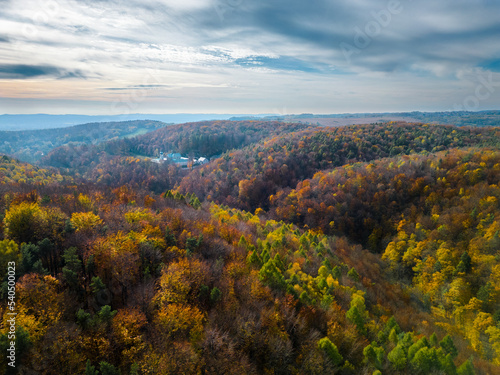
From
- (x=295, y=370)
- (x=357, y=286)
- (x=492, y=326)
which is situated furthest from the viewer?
(x=357, y=286)

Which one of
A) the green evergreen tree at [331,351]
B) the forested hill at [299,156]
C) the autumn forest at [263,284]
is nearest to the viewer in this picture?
the autumn forest at [263,284]

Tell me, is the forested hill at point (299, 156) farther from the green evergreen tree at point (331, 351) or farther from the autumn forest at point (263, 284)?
the green evergreen tree at point (331, 351)

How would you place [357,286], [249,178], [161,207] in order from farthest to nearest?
[249,178], [161,207], [357,286]

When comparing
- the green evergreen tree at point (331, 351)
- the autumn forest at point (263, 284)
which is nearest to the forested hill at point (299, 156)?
the autumn forest at point (263, 284)

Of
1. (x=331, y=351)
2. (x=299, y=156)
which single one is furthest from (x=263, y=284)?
(x=299, y=156)

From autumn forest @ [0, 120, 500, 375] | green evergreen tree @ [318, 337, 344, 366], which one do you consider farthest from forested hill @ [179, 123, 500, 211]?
green evergreen tree @ [318, 337, 344, 366]

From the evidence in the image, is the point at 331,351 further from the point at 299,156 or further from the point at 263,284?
the point at 299,156

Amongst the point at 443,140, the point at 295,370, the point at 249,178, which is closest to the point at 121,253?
the point at 295,370

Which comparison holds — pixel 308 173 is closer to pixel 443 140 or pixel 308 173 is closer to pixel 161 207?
pixel 443 140
